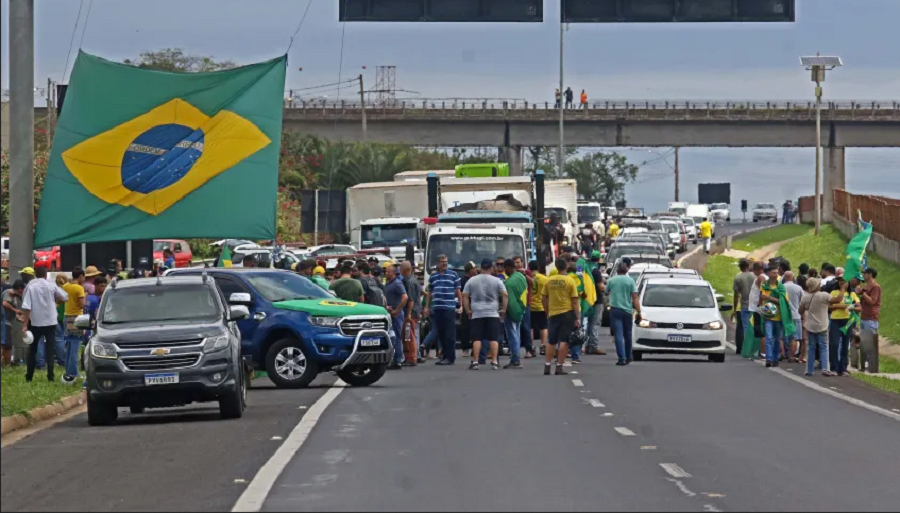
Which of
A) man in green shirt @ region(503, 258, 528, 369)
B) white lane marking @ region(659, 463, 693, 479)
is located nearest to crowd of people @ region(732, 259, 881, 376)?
man in green shirt @ region(503, 258, 528, 369)

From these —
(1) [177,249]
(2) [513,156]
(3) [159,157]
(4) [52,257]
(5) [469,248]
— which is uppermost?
(2) [513,156]

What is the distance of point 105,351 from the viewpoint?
18719 mm

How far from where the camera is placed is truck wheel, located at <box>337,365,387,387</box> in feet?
78.8

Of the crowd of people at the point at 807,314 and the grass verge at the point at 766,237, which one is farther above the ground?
the grass verge at the point at 766,237

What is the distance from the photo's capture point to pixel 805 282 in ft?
93.6

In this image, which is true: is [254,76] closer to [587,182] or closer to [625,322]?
[625,322]

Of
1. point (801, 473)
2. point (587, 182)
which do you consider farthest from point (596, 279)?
point (587, 182)

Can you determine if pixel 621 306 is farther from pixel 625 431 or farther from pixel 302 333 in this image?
pixel 625 431

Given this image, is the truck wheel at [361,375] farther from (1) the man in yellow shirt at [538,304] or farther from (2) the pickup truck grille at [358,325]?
(1) the man in yellow shirt at [538,304]

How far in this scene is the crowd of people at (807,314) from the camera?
1065 inches

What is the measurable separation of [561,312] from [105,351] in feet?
30.5

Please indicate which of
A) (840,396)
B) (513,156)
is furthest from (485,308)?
(513,156)

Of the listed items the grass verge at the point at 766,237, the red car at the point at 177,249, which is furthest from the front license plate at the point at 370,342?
the grass verge at the point at 766,237

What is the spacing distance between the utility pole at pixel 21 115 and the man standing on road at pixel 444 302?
679 cm
